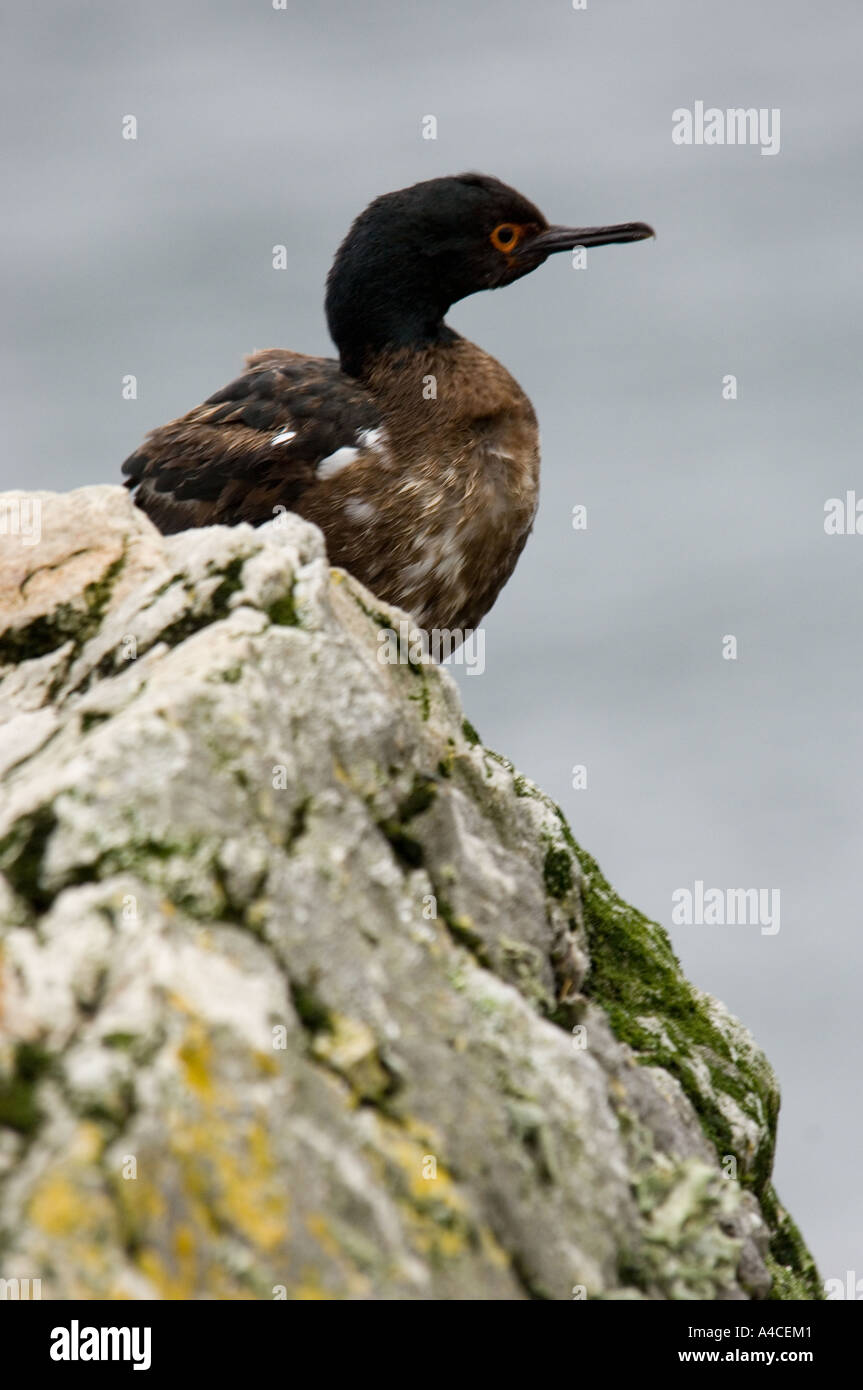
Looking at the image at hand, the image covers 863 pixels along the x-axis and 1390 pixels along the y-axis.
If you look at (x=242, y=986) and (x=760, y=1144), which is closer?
(x=242, y=986)

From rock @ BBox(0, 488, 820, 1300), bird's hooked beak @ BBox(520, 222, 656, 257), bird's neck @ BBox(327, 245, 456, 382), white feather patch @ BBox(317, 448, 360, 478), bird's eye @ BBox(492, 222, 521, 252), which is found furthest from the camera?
bird's hooked beak @ BBox(520, 222, 656, 257)

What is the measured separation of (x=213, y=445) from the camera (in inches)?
321

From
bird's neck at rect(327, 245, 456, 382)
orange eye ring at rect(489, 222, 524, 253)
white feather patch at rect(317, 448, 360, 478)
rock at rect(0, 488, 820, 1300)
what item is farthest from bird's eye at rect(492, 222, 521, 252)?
rock at rect(0, 488, 820, 1300)

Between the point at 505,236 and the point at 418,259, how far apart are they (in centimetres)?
62

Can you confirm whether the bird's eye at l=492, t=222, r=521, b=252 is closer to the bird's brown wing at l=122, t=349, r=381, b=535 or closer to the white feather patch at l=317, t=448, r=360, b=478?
the bird's brown wing at l=122, t=349, r=381, b=535

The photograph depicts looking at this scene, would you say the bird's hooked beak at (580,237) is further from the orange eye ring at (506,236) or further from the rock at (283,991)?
the rock at (283,991)

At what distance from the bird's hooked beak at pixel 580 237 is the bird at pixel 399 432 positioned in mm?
17

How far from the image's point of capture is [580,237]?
9.12m

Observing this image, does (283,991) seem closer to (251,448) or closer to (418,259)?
(251,448)

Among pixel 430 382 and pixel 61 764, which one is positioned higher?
pixel 430 382

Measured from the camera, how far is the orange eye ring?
345 inches

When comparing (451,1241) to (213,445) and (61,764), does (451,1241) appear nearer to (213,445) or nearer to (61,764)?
(61,764)
